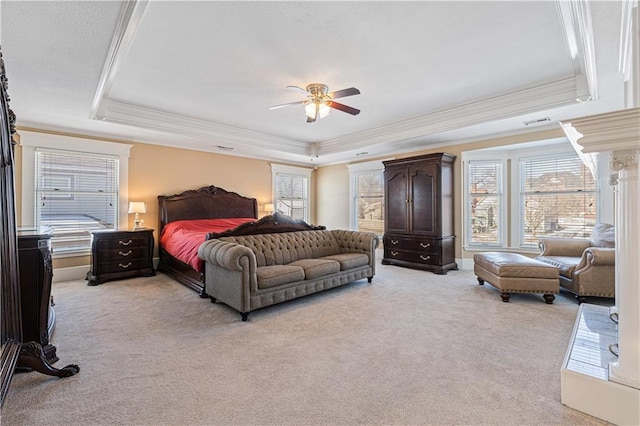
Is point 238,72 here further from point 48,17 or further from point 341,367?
point 341,367

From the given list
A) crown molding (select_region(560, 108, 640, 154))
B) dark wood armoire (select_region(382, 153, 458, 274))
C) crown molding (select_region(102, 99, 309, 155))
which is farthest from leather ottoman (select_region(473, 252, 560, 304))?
crown molding (select_region(102, 99, 309, 155))

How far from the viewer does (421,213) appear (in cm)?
554

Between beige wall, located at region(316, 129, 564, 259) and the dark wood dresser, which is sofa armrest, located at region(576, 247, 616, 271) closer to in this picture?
beige wall, located at region(316, 129, 564, 259)

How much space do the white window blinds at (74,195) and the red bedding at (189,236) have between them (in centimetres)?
100

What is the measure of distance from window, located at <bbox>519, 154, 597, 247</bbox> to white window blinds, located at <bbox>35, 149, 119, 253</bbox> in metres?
7.18

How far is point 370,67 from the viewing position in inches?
128

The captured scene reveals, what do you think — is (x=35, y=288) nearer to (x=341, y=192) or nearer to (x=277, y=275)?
(x=277, y=275)

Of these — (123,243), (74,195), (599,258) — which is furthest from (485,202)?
(74,195)

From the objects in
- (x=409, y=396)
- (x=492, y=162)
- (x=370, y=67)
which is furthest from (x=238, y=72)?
(x=492, y=162)

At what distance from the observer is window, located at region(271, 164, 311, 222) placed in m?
7.50

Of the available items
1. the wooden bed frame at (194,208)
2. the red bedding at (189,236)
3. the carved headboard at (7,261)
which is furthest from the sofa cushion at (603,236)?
the carved headboard at (7,261)

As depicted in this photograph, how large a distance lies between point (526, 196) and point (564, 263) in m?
1.79

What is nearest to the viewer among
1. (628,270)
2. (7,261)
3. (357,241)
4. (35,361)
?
(628,270)

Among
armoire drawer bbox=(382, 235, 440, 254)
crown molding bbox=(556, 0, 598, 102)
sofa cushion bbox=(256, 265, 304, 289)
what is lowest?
sofa cushion bbox=(256, 265, 304, 289)
